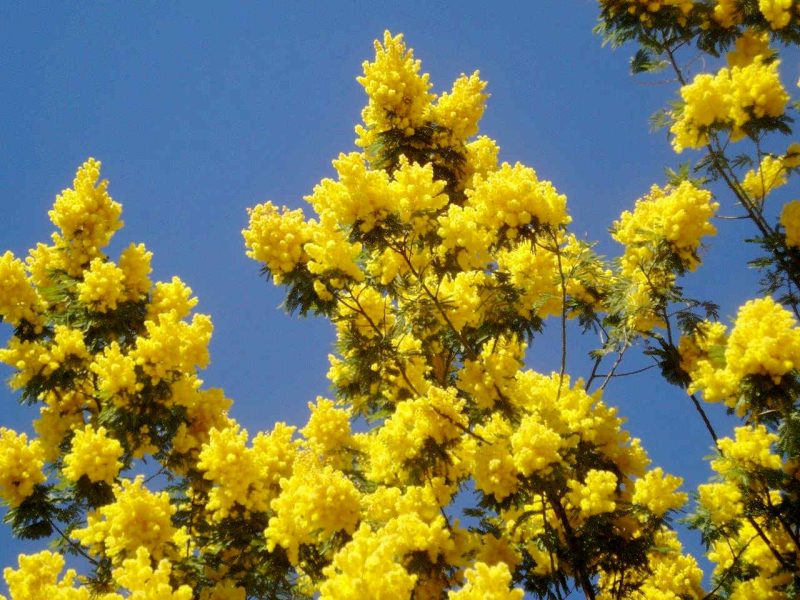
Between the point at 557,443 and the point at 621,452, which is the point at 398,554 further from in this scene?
the point at 621,452

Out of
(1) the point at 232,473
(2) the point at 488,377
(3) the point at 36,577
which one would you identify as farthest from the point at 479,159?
(3) the point at 36,577

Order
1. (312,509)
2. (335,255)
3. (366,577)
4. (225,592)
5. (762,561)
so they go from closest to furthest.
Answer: (366,577)
(312,509)
(335,255)
(225,592)
(762,561)

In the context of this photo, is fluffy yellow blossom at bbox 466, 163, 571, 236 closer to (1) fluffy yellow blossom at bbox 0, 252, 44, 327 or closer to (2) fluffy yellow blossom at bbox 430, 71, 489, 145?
(2) fluffy yellow blossom at bbox 430, 71, 489, 145

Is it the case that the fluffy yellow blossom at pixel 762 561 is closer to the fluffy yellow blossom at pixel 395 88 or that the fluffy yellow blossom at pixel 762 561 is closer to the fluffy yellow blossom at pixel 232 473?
the fluffy yellow blossom at pixel 232 473

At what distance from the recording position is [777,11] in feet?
27.3

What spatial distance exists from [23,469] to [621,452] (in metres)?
7.00

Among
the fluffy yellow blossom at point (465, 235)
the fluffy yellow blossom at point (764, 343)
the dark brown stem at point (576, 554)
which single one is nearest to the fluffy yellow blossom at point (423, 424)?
the dark brown stem at point (576, 554)

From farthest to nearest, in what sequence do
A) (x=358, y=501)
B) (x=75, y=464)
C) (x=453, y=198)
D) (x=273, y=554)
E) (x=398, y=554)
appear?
(x=453, y=198), (x=75, y=464), (x=273, y=554), (x=358, y=501), (x=398, y=554)

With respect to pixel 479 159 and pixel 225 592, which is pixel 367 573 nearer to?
pixel 225 592

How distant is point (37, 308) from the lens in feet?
33.0

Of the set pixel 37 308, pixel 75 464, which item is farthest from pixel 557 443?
pixel 37 308

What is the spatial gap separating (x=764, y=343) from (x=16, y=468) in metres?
8.13

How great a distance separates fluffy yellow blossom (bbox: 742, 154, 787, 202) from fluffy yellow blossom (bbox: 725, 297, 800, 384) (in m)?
2.90

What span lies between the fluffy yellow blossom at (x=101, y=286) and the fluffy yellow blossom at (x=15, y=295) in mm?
915
